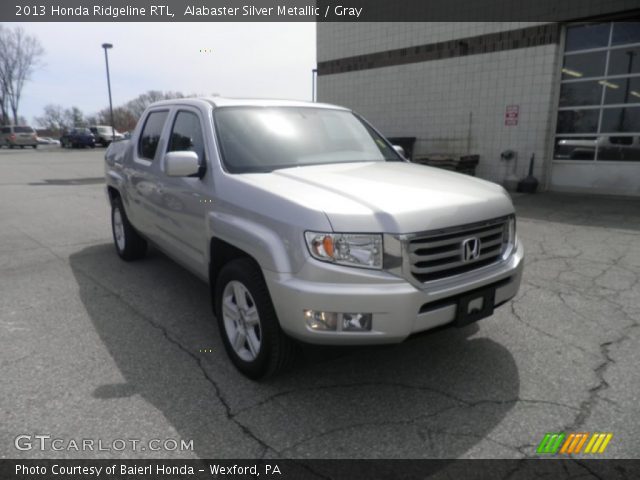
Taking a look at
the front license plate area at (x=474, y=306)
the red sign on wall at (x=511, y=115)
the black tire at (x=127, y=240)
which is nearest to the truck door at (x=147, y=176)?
the black tire at (x=127, y=240)

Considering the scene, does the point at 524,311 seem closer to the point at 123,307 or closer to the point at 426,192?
the point at 426,192

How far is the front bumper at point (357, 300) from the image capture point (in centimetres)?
253

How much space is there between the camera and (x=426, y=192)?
2.95 m

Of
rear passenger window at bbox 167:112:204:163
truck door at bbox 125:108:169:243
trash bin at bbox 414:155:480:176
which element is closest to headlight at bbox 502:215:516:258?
rear passenger window at bbox 167:112:204:163

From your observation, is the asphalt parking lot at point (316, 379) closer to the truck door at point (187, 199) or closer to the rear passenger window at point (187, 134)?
the truck door at point (187, 199)

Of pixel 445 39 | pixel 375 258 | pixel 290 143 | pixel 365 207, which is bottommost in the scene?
pixel 375 258

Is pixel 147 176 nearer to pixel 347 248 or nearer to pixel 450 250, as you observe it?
pixel 347 248

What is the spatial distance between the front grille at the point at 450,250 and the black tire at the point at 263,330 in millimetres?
878

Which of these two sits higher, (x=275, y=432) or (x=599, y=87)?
(x=599, y=87)

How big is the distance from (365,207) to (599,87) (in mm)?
11227

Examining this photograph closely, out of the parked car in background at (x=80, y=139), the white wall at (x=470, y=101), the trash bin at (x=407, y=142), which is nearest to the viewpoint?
the white wall at (x=470, y=101)

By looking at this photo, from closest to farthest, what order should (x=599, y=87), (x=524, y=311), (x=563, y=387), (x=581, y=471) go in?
(x=581, y=471), (x=563, y=387), (x=524, y=311), (x=599, y=87)

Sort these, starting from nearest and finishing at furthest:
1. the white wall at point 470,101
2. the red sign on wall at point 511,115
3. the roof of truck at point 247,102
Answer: the roof of truck at point 247,102 < the white wall at point 470,101 < the red sign on wall at point 511,115

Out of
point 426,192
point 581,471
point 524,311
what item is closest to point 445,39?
point 524,311
